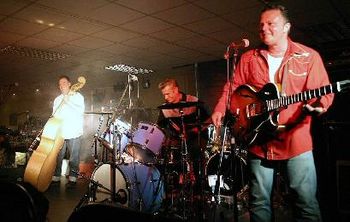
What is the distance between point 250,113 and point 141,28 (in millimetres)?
5109

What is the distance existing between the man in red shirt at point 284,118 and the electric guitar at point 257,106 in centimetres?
1

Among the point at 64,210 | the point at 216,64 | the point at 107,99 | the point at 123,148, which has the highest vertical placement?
the point at 216,64

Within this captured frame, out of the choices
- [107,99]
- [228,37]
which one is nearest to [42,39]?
[228,37]

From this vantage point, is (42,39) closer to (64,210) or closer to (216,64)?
(64,210)

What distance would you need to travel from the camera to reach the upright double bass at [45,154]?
479cm

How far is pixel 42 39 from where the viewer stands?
7.68 m

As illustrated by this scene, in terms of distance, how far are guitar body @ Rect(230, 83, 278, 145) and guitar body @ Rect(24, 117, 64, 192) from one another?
132 inches

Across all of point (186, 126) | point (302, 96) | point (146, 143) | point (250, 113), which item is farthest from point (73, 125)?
point (302, 96)

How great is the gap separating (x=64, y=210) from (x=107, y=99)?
9850 millimetres

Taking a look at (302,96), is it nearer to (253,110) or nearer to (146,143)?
(253,110)

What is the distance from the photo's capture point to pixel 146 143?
188 inches

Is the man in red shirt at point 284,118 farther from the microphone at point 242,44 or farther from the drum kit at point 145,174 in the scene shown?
the drum kit at point 145,174

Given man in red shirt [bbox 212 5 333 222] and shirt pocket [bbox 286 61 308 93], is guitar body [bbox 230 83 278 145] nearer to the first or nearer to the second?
man in red shirt [bbox 212 5 333 222]

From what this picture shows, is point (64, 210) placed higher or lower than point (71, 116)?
lower
